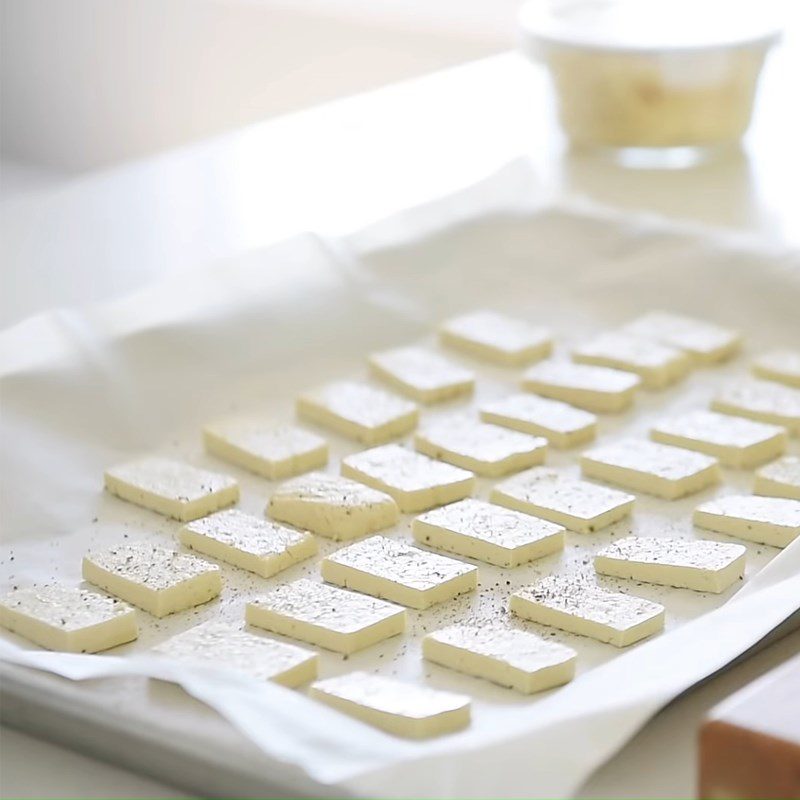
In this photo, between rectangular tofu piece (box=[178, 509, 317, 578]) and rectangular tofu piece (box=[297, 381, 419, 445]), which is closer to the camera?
rectangular tofu piece (box=[178, 509, 317, 578])

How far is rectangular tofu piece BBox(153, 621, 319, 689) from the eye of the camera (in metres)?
1.17

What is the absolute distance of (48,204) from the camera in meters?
2.23

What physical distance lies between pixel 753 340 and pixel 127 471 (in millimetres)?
806

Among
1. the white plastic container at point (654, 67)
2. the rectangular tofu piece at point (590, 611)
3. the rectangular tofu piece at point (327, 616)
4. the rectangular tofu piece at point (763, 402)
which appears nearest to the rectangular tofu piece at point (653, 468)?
the rectangular tofu piece at point (763, 402)

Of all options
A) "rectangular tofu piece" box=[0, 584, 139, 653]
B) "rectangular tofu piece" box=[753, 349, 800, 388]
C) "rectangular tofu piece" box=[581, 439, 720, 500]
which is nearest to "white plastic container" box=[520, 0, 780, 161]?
"rectangular tofu piece" box=[753, 349, 800, 388]

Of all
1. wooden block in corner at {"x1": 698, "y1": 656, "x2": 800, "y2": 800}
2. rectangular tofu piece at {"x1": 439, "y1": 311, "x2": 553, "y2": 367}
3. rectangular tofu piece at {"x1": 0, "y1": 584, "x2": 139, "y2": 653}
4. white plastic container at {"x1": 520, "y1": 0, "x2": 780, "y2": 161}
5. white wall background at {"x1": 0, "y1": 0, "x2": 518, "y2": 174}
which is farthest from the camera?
white wall background at {"x1": 0, "y1": 0, "x2": 518, "y2": 174}

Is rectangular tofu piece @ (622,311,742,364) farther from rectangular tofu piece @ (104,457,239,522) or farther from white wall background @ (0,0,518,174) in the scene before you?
white wall background @ (0,0,518,174)

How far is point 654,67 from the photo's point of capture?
2.24 meters

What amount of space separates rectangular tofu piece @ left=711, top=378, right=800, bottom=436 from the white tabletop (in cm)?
39

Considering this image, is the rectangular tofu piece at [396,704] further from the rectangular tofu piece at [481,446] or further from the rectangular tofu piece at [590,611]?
the rectangular tofu piece at [481,446]

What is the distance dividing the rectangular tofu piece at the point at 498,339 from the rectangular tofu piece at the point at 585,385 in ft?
0.13

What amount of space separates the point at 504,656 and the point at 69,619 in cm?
35

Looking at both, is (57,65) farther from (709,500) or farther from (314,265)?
(709,500)

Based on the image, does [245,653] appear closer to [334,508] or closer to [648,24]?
[334,508]
